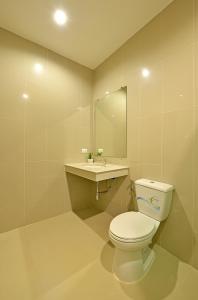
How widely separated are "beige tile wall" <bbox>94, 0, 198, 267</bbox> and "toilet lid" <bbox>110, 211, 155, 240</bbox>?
315mm

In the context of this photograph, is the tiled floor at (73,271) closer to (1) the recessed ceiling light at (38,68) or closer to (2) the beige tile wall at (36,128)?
(2) the beige tile wall at (36,128)

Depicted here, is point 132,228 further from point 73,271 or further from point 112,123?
point 112,123

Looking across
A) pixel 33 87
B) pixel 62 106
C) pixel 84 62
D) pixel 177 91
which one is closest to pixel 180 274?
pixel 177 91

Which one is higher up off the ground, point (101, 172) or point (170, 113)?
point (170, 113)

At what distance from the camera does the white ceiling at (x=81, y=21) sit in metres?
1.40

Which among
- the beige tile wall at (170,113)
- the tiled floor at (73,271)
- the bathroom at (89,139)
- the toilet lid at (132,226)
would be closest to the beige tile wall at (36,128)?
the bathroom at (89,139)

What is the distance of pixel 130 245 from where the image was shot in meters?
1.10

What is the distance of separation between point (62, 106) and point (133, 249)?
78.6 inches

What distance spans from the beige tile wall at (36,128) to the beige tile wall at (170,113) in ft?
3.09

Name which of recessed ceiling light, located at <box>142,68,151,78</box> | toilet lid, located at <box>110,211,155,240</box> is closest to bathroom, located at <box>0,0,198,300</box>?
recessed ceiling light, located at <box>142,68,151,78</box>

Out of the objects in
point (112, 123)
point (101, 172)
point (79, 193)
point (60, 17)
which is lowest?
point (79, 193)

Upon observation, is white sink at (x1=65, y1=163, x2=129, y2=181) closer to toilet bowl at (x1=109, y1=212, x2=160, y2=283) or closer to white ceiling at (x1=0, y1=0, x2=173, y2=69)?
toilet bowl at (x1=109, y1=212, x2=160, y2=283)

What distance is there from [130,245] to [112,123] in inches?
62.8

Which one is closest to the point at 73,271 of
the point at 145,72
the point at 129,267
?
the point at 129,267
